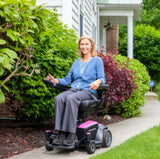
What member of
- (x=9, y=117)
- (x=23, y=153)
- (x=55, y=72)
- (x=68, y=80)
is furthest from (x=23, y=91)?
(x=9, y=117)

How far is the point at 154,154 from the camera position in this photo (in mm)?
3918

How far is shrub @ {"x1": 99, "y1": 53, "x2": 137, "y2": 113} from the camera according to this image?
6.84 metres

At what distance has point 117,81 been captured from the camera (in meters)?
7.02

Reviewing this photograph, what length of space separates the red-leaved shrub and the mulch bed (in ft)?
5.11

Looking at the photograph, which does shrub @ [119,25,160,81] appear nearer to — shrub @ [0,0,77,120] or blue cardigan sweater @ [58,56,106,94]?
shrub @ [0,0,77,120]

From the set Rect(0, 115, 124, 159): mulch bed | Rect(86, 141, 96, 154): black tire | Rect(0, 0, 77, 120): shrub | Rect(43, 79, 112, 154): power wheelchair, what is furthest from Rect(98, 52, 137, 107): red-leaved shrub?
Rect(86, 141, 96, 154): black tire

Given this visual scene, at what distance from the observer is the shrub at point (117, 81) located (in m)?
6.84

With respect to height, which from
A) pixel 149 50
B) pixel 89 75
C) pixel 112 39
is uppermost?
pixel 112 39

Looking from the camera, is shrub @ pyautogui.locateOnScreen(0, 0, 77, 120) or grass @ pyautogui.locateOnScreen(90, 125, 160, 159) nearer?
shrub @ pyautogui.locateOnScreen(0, 0, 77, 120)

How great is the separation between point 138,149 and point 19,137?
83.0 inches

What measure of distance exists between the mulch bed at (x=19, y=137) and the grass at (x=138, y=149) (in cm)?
125

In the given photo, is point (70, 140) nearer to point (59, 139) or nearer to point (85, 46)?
point (59, 139)

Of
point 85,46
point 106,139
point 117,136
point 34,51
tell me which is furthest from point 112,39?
point 106,139

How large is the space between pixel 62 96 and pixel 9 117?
3377 millimetres
